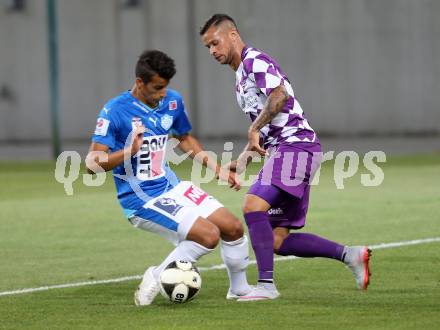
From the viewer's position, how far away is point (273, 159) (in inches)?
351

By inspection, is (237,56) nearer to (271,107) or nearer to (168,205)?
(271,107)

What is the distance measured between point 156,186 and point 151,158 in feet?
0.65

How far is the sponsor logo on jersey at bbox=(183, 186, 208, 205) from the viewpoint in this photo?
28.9 feet

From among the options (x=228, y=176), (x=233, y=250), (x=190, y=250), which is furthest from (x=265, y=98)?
(x=190, y=250)

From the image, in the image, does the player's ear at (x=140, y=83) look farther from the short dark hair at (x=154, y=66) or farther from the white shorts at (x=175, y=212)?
the white shorts at (x=175, y=212)

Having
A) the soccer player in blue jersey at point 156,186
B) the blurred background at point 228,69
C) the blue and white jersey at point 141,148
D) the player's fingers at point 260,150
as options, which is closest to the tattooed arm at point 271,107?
the player's fingers at point 260,150

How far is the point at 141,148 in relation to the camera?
28.9ft

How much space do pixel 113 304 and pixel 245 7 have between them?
2144cm

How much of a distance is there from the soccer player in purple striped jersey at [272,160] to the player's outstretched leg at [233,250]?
0.09 m

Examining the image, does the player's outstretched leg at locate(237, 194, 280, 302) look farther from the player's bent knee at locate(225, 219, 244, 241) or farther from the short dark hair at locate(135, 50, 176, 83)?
the short dark hair at locate(135, 50, 176, 83)

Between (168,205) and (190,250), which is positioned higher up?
(168,205)

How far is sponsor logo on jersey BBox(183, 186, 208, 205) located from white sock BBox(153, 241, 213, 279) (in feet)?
1.02

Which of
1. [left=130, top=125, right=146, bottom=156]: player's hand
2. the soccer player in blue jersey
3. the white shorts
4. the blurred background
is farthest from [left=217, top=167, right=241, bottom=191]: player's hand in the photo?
the blurred background

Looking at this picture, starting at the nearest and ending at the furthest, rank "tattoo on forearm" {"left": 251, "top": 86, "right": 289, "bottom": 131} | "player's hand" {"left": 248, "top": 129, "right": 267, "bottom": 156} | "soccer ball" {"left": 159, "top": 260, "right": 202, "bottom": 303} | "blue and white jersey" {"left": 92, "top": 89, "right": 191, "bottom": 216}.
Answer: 1. "soccer ball" {"left": 159, "top": 260, "right": 202, "bottom": 303}
2. "player's hand" {"left": 248, "top": 129, "right": 267, "bottom": 156}
3. "tattoo on forearm" {"left": 251, "top": 86, "right": 289, "bottom": 131}
4. "blue and white jersey" {"left": 92, "top": 89, "right": 191, "bottom": 216}
